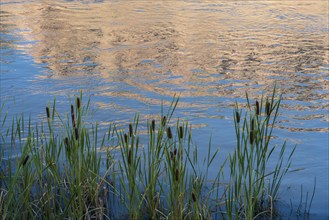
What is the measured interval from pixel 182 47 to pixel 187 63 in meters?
0.88

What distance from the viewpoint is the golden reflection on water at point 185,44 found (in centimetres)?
677

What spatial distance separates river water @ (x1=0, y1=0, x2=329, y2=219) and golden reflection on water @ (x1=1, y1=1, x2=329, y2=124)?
0.6 inches

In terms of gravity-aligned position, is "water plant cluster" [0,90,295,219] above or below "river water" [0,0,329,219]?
above

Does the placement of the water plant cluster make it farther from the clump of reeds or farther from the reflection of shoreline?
the reflection of shoreline

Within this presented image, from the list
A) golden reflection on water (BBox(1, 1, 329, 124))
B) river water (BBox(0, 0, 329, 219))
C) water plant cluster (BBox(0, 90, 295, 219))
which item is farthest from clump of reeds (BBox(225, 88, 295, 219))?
golden reflection on water (BBox(1, 1, 329, 124))

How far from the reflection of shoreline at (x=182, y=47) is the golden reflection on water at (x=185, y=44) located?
0.5 inches

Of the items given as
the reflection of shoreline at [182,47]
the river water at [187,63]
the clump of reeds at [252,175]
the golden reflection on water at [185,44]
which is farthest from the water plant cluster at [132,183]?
the reflection of shoreline at [182,47]

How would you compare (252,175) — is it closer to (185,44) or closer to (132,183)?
(132,183)

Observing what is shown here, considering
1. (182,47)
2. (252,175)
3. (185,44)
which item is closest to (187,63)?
(182,47)

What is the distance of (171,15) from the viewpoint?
10680 millimetres

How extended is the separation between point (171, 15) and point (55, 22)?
2.00 meters

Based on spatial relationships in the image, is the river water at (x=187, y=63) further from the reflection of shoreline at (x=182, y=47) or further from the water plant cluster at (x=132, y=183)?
the water plant cluster at (x=132, y=183)

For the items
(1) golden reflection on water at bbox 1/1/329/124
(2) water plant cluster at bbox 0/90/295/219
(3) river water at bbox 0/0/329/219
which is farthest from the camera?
(1) golden reflection on water at bbox 1/1/329/124

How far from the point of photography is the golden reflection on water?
677 centimetres
